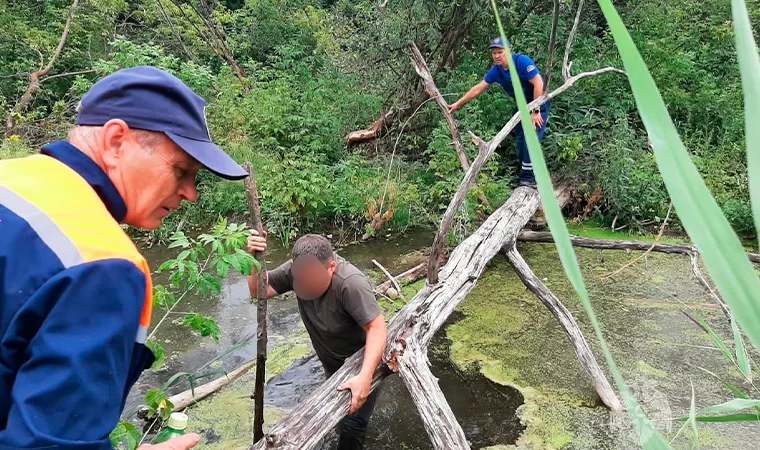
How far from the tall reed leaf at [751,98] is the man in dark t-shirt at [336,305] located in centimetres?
212

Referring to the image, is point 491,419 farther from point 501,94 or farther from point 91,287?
point 501,94

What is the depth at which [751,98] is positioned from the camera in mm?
459

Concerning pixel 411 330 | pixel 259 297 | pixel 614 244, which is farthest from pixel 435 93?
pixel 259 297

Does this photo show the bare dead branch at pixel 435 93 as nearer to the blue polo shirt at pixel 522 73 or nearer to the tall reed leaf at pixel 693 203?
the blue polo shirt at pixel 522 73

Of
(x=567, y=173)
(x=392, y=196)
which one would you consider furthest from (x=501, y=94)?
(x=392, y=196)

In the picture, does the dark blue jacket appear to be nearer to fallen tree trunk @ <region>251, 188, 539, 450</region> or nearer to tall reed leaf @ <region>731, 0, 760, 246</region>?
tall reed leaf @ <region>731, 0, 760, 246</region>

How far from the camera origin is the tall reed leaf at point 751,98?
454mm

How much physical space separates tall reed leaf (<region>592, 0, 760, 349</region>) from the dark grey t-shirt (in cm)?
217

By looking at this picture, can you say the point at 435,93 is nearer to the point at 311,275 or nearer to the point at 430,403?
the point at 311,275

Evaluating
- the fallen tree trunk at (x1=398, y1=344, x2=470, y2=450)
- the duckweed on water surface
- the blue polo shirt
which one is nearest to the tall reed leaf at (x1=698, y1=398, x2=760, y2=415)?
the fallen tree trunk at (x1=398, y1=344, x2=470, y2=450)

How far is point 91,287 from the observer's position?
Result: 0.81m

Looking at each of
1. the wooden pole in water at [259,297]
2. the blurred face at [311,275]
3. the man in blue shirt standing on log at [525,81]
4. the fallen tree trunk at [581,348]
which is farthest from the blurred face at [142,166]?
the man in blue shirt standing on log at [525,81]

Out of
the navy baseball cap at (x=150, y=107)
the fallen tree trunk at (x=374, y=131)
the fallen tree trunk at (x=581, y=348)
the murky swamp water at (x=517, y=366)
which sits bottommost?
the murky swamp water at (x=517, y=366)

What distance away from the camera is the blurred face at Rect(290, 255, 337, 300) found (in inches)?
101
